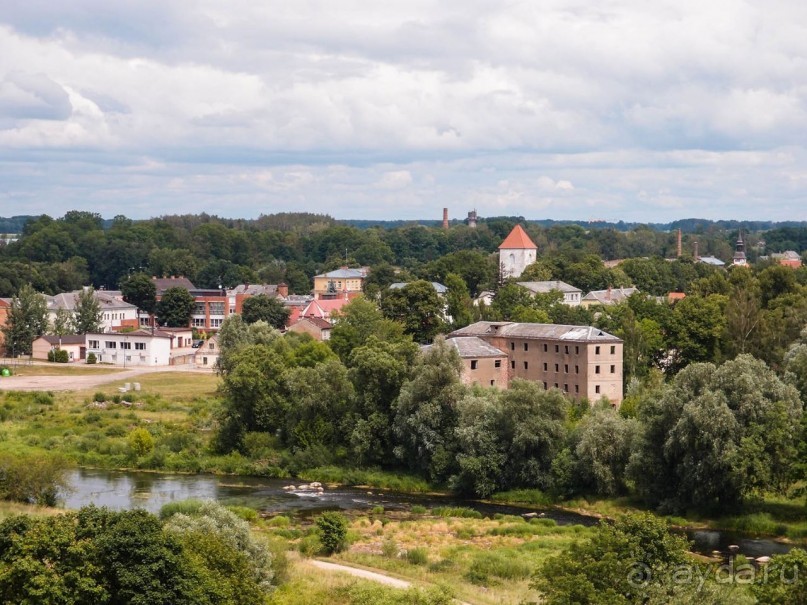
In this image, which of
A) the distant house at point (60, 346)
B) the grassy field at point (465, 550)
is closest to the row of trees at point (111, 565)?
the grassy field at point (465, 550)

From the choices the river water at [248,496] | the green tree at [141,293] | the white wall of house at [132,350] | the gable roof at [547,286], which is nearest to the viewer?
the river water at [248,496]

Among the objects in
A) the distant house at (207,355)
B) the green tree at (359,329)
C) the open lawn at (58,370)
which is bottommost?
the open lawn at (58,370)

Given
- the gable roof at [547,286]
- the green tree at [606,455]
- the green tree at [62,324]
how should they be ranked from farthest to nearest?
the gable roof at [547,286], the green tree at [62,324], the green tree at [606,455]

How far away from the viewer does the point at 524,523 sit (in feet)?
143

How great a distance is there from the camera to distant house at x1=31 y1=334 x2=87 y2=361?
9662cm

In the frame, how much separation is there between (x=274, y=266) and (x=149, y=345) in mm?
70721

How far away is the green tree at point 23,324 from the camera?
97750mm

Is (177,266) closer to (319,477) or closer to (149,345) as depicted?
(149,345)

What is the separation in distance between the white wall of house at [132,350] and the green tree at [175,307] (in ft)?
70.4

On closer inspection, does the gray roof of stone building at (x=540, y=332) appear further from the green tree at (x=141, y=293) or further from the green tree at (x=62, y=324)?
the green tree at (x=141, y=293)

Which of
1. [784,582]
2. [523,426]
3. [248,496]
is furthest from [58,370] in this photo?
[784,582]

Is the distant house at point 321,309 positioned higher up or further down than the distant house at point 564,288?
further down

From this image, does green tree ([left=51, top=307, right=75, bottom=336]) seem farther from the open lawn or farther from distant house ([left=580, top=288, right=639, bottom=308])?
distant house ([left=580, top=288, right=639, bottom=308])

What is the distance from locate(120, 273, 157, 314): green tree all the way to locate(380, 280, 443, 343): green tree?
1859 inches
